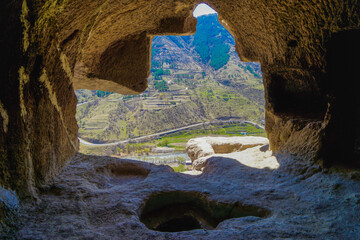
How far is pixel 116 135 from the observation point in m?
39.0

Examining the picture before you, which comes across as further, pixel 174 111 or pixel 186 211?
pixel 174 111

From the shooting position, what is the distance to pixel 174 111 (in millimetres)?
44344

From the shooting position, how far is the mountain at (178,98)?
41.5 meters

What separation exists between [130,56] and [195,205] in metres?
5.13

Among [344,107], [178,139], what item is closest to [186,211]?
[344,107]

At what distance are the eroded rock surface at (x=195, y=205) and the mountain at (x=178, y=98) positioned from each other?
35.5m

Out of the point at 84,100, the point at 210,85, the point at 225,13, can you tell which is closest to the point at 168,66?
the point at 210,85

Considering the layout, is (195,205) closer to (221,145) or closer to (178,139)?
(221,145)

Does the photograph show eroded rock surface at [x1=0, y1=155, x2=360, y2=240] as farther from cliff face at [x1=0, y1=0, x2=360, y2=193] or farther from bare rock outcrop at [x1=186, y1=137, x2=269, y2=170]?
bare rock outcrop at [x1=186, y1=137, x2=269, y2=170]

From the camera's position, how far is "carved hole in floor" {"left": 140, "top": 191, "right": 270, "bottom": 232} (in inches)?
126

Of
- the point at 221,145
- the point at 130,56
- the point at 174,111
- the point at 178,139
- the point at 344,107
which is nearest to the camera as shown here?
the point at 344,107

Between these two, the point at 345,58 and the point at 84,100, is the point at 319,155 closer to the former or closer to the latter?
the point at 345,58

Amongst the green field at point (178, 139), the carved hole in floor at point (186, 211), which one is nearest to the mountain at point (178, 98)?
the green field at point (178, 139)

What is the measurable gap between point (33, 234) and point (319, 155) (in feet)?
13.5
